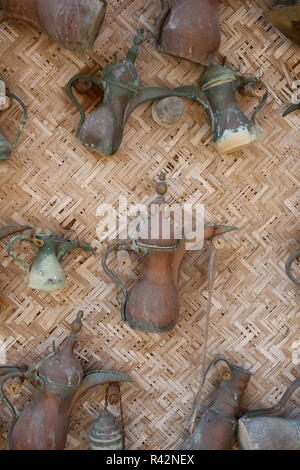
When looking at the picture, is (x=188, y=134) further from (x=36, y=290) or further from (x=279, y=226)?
(x=36, y=290)

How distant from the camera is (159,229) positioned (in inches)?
54.5

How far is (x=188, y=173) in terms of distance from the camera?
5.01 ft

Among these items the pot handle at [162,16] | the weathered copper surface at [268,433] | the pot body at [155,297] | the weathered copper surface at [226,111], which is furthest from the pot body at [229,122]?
the weathered copper surface at [268,433]

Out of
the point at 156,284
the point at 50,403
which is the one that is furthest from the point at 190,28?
the point at 50,403

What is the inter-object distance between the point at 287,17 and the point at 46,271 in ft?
3.11

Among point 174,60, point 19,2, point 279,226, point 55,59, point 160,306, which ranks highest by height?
point 19,2

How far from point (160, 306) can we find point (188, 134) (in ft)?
1.66

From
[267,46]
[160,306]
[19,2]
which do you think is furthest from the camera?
[267,46]

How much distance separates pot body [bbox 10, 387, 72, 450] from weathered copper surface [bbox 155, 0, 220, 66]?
0.96 meters

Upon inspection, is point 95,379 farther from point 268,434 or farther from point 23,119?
point 23,119

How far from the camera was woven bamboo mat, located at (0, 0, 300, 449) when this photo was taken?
4.77 feet

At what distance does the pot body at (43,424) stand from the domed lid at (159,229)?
468mm

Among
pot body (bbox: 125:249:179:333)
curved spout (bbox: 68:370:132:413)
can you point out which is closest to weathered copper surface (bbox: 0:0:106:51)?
pot body (bbox: 125:249:179:333)

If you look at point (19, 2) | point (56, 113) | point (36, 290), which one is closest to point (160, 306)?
point (36, 290)
